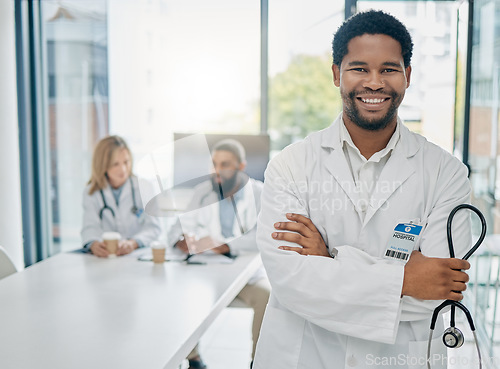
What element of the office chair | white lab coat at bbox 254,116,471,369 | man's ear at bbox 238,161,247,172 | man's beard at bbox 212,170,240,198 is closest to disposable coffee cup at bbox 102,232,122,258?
Answer: the office chair

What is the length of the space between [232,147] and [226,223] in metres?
0.53

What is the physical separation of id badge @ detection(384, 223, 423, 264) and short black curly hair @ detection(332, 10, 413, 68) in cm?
42

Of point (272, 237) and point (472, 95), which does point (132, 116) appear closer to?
point (472, 95)

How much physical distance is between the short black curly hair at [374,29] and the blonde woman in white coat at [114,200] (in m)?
1.69

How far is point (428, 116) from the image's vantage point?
12.9 ft

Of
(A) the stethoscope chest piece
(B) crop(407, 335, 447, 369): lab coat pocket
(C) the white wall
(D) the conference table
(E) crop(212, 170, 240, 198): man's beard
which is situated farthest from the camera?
(C) the white wall

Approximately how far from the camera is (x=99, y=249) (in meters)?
2.44

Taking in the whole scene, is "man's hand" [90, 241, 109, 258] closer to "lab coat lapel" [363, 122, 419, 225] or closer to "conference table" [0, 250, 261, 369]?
"conference table" [0, 250, 261, 369]

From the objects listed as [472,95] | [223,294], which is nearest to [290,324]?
[223,294]

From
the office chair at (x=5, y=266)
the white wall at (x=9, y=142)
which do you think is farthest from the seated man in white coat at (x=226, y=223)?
the white wall at (x=9, y=142)

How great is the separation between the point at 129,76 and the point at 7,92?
916 mm

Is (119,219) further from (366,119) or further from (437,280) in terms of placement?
(437,280)

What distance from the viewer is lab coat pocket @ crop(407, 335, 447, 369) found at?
1.27 metres

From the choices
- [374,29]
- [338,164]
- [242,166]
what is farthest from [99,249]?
[374,29]
